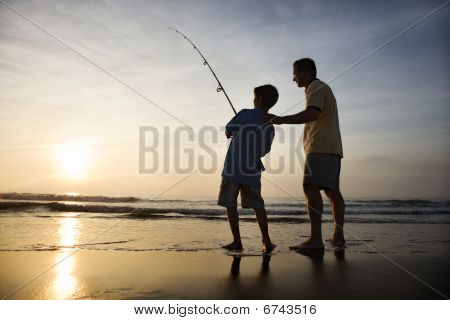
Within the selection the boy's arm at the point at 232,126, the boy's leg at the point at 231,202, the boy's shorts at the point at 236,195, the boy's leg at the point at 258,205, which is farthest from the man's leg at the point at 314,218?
the boy's arm at the point at 232,126

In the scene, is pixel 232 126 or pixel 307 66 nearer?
pixel 232 126

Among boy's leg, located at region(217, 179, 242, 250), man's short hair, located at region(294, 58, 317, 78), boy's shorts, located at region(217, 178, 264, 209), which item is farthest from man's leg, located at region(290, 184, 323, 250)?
man's short hair, located at region(294, 58, 317, 78)

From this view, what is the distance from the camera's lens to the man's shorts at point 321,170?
3590 mm

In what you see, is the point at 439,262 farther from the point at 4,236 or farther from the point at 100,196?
the point at 100,196

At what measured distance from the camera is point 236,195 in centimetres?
358

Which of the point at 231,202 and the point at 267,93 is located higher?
the point at 267,93

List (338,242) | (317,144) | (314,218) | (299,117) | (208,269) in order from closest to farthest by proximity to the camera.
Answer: (208,269), (299,117), (314,218), (317,144), (338,242)

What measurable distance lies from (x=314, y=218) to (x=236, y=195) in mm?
749

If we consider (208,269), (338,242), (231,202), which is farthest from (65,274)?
(338,242)

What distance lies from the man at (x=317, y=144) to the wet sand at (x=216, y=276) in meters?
0.42

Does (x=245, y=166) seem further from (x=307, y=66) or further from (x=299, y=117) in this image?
(x=307, y=66)

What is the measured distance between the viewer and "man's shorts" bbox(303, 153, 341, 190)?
3590 millimetres

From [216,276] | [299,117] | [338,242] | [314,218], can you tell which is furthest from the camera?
[338,242]
